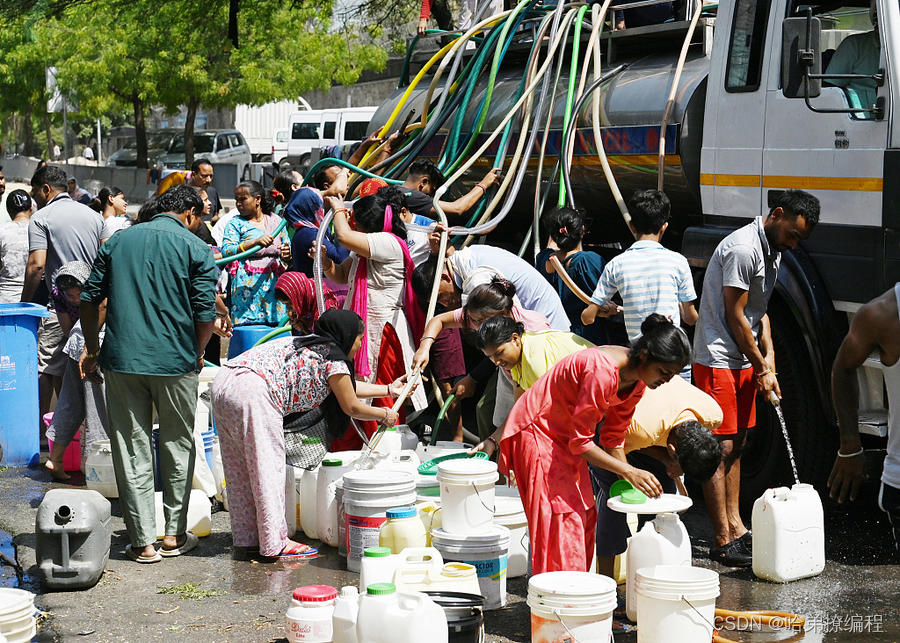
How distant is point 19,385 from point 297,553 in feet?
10.2

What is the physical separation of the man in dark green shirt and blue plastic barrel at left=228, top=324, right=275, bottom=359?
254 cm

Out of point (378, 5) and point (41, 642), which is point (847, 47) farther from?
point (378, 5)

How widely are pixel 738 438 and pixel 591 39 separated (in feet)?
10.3

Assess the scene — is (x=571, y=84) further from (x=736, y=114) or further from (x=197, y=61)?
(x=197, y=61)

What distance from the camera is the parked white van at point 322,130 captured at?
1119 inches

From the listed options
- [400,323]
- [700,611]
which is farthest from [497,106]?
[700,611]

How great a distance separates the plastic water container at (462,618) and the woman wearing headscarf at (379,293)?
2.67 m

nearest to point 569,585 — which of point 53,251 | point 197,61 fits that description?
point 53,251

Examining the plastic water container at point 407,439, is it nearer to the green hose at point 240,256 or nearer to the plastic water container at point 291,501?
the plastic water container at point 291,501

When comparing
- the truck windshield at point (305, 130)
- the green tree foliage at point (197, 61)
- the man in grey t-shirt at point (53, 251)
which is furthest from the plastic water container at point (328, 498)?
the truck windshield at point (305, 130)

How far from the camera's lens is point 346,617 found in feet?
14.1

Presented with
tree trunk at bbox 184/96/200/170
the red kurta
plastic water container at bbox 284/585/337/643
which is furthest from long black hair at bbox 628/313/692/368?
tree trunk at bbox 184/96/200/170

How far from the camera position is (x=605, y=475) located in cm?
514

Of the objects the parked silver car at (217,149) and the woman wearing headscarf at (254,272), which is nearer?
the woman wearing headscarf at (254,272)
